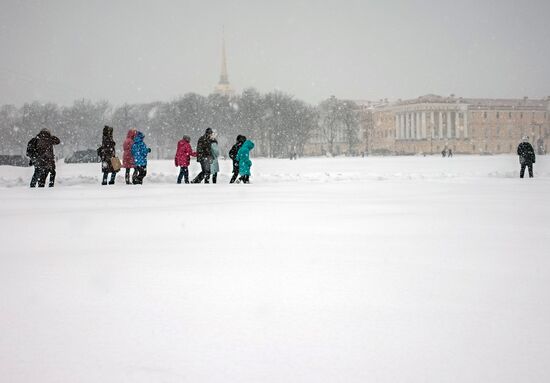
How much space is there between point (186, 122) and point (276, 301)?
90090 millimetres

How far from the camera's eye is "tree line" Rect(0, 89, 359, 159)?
313 ft

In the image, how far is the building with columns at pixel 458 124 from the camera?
13975 centimetres

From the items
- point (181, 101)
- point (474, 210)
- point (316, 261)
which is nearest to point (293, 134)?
point (181, 101)

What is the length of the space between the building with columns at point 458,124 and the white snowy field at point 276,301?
129m

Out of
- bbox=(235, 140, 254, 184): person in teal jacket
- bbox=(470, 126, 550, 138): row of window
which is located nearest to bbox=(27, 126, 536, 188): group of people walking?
bbox=(235, 140, 254, 184): person in teal jacket

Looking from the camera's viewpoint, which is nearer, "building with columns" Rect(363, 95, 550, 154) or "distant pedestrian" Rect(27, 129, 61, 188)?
"distant pedestrian" Rect(27, 129, 61, 188)

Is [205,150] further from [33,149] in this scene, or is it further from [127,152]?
[33,149]

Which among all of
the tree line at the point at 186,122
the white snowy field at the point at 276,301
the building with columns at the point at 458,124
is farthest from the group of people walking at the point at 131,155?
the building with columns at the point at 458,124

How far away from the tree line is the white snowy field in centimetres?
8341

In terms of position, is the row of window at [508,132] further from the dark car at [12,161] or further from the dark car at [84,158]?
the dark car at [12,161]

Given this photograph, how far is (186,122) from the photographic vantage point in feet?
308

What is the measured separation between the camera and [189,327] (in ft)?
14.6

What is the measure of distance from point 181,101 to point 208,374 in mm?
94749

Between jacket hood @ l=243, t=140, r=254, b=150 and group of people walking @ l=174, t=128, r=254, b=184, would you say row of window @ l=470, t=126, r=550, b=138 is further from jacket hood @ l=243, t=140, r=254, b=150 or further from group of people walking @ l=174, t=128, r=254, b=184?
jacket hood @ l=243, t=140, r=254, b=150
